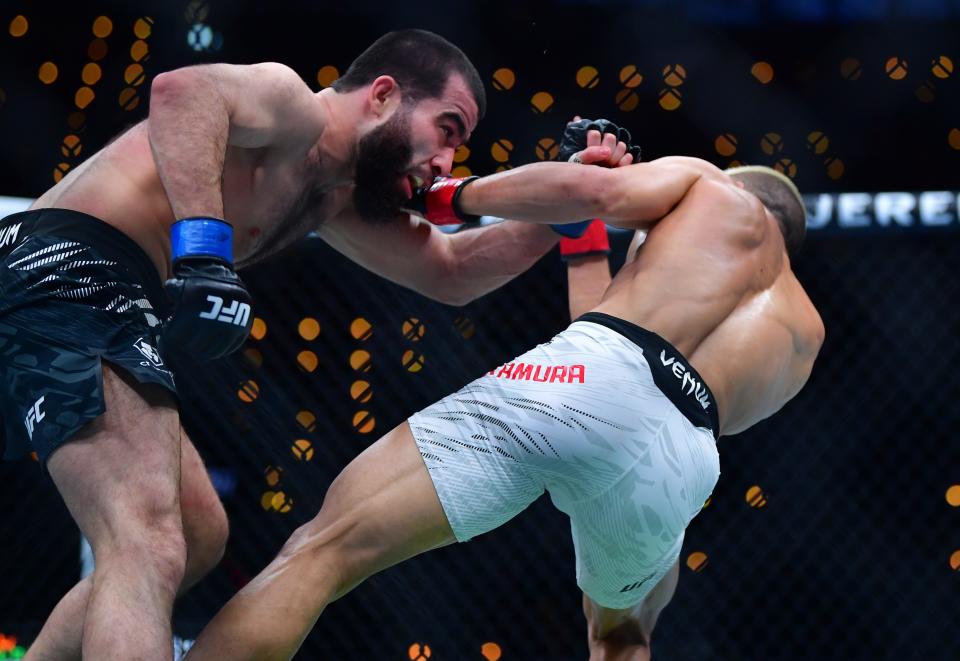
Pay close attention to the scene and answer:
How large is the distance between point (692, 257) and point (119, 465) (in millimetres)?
908

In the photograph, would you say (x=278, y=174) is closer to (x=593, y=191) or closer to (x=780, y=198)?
(x=593, y=191)

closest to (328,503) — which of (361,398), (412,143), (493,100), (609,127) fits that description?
(412,143)

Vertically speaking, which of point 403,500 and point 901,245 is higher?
point 403,500

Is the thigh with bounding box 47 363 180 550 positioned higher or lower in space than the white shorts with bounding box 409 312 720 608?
higher

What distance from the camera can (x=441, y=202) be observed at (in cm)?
200

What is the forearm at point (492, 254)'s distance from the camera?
2254mm

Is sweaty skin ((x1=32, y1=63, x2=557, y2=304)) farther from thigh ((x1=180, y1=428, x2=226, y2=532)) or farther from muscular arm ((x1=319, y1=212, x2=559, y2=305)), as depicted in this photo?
thigh ((x1=180, y1=428, x2=226, y2=532))

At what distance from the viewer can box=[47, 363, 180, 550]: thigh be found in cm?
141

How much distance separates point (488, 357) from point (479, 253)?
64 cm

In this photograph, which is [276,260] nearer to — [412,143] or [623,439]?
[412,143]

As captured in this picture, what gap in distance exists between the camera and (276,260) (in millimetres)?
2748

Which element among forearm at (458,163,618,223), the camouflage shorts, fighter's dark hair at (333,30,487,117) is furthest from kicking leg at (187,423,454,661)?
fighter's dark hair at (333,30,487,117)

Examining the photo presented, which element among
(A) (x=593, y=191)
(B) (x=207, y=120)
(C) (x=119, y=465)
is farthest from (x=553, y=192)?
(C) (x=119, y=465)

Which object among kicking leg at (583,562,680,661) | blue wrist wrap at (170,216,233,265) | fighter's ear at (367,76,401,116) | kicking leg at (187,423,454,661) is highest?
blue wrist wrap at (170,216,233,265)
